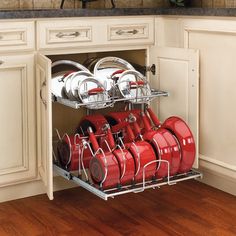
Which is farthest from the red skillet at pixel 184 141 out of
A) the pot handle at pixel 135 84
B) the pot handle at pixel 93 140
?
the pot handle at pixel 93 140

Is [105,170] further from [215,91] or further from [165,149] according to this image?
[215,91]

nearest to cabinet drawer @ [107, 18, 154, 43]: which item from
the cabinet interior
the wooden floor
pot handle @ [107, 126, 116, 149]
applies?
the cabinet interior

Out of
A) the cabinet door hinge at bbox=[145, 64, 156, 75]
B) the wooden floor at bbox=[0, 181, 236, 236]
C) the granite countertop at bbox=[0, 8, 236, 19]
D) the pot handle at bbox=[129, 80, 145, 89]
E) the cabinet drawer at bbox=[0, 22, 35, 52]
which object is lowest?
the wooden floor at bbox=[0, 181, 236, 236]

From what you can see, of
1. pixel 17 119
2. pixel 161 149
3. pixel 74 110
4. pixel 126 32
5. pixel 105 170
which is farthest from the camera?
pixel 74 110

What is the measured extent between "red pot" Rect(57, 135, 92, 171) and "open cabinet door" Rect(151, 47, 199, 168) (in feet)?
1.83

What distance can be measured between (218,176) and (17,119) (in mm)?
1102

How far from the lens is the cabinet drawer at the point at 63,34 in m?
2.79

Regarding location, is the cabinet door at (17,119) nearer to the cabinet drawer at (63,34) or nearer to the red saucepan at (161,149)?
the cabinet drawer at (63,34)

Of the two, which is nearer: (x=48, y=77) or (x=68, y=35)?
(x=48, y=77)

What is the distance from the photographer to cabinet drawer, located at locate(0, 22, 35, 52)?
105 inches

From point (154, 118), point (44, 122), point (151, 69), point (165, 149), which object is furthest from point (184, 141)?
point (44, 122)

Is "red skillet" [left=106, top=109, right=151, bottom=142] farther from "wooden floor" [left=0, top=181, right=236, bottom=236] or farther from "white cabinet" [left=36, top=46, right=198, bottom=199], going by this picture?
"wooden floor" [left=0, top=181, right=236, bottom=236]

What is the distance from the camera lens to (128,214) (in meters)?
2.72

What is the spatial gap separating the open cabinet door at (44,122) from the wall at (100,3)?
1.55 feet
